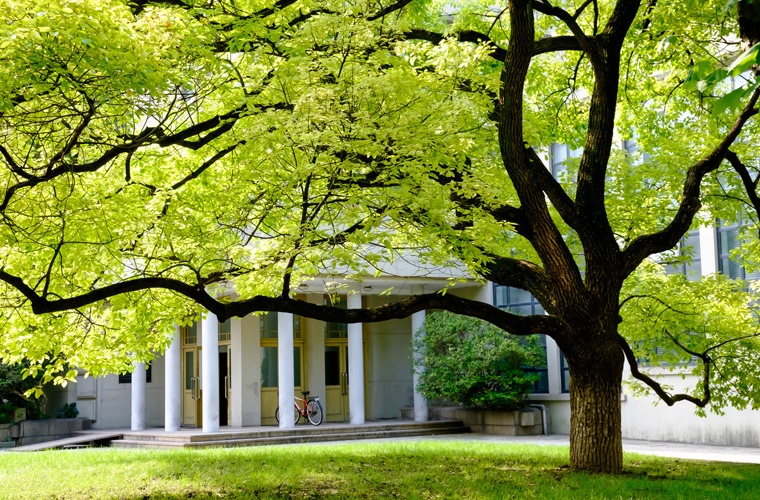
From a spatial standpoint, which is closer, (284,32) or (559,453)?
(284,32)

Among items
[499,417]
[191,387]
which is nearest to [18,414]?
[191,387]

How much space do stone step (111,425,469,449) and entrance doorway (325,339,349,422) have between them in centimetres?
361

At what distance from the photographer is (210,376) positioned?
20.8 metres

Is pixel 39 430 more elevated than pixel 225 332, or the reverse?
pixel 225 332

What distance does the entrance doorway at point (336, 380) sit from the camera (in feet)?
81.8

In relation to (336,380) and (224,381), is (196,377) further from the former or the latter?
(336,380)

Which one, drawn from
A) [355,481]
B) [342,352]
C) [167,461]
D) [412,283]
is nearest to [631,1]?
[355,481]

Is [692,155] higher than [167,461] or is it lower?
higher

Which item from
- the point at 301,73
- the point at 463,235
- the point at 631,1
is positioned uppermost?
the point at 631,1

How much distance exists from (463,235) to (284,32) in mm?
2879

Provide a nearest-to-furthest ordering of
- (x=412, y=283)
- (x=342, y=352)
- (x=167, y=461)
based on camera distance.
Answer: (x=167, y=461)
(x=412, y=283)
(x=342, y=352)

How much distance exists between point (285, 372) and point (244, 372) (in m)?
2.39

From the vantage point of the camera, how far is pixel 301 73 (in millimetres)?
7898

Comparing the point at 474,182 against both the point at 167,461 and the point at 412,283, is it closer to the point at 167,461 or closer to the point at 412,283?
the point at 167,461
